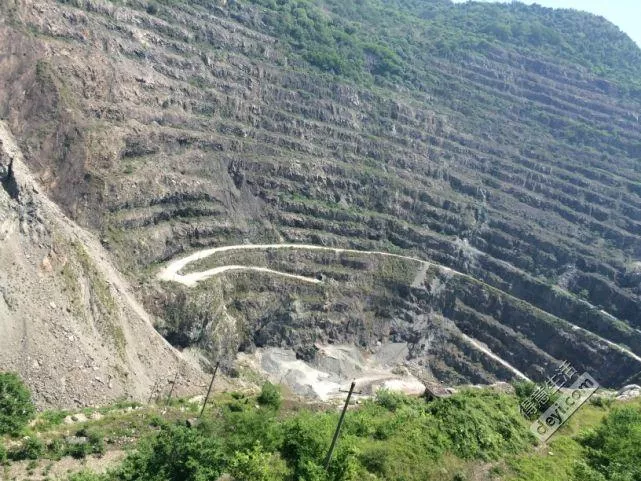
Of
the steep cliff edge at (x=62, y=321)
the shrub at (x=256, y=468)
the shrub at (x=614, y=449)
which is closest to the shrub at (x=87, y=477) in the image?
the shrub at (x=256, y=468)

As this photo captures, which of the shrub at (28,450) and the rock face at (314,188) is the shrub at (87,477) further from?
the rock face at (314,188)

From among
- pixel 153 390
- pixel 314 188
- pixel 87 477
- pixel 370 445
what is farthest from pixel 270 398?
pixel 314 188

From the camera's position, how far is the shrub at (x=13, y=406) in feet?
107

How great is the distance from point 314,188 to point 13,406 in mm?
60353

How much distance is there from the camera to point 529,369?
7838 centimetres

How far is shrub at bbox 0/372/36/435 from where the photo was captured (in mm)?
32500

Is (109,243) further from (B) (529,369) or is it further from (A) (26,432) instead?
(B) (529,369)

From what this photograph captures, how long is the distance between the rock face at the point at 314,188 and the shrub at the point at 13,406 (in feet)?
33.7

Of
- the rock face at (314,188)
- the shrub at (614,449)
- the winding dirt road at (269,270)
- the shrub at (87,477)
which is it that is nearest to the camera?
the shrub at (87,477)

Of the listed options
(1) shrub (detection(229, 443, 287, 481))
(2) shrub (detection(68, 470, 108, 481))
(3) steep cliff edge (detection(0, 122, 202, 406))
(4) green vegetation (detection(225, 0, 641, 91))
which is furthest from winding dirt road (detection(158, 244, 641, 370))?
(4) green vegetation (detection(225, 0, 641, 91))

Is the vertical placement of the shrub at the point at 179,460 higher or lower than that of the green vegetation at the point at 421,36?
lower

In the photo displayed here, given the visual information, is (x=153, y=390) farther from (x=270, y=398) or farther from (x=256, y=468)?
(x=256, y=468)

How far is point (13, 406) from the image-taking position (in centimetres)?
3344

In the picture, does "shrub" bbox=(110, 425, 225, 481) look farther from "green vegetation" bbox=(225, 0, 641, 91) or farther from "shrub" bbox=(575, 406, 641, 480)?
"green vegetation" bbox=(225, 0, 641, 91)
